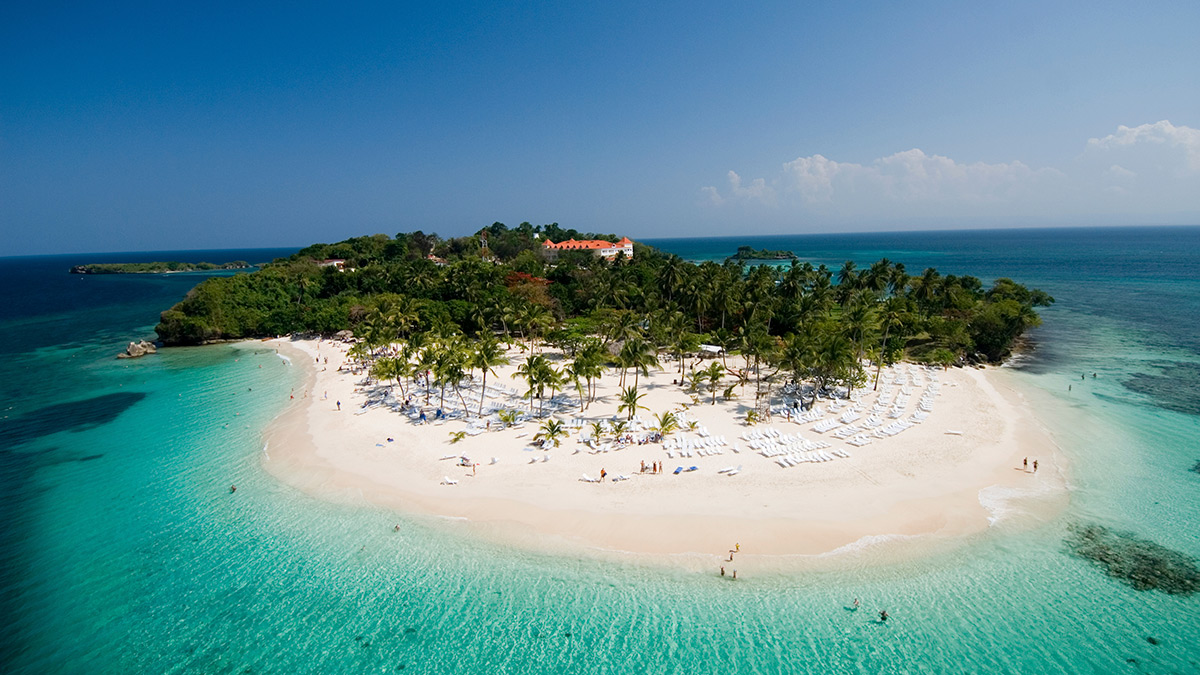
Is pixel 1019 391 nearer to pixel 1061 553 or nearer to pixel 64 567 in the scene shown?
pixel 1061 553

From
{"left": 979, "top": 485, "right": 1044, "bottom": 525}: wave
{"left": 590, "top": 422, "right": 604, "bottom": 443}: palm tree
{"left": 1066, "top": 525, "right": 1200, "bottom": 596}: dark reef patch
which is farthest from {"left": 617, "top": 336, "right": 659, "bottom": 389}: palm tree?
{"left": 1066, "top": 525, "right": 1200, "bottom": 596}: dark reef patch

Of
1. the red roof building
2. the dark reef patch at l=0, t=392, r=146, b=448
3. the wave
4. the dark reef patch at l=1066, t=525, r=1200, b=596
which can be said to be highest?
the red roof building

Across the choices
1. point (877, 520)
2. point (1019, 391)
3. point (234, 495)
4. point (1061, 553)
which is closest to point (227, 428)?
point (234, 495)

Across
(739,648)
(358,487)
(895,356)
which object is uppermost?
(895,356)

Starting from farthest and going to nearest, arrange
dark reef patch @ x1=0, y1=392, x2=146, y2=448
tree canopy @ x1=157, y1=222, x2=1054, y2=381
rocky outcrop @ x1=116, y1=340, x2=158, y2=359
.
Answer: rocky outcrop @ x1=116, y1=340, x2=158, y2=359
tree canopy @ x1=157, y1=222, x2=1054, y2=381
dark reef patch @ x1=0, y1=392, x2=146, y2=448

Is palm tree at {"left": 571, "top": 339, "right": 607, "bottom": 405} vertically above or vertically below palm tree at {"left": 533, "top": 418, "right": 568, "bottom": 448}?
above

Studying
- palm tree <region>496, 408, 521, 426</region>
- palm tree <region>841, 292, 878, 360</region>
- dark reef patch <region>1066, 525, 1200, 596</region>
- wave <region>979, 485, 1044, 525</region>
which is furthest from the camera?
palm tree <region>841, 292, 878, 360</region>

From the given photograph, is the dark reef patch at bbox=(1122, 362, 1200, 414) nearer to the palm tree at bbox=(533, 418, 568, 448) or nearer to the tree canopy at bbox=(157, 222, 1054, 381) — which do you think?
the tree canopy at bbox=(157, 222, 1054, 381)

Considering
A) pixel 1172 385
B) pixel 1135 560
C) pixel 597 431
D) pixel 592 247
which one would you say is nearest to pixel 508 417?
pixel 597 431
